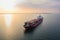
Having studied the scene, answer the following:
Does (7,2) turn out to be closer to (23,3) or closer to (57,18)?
(23,3)

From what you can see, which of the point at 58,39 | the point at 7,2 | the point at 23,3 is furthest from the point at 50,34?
the point at 7,2

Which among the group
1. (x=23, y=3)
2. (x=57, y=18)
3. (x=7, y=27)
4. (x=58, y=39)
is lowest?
(x=58, y=39)

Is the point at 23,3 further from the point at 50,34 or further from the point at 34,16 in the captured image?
the point at 50,34

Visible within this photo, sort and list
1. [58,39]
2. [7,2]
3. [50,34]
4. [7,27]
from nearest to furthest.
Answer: [58,39] < [50,34] < [7,27] < [7,2]

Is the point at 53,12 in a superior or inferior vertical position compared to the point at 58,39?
superior

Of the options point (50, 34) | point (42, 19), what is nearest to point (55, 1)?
point (42, 19)

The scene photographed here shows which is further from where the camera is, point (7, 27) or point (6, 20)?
point (6, 20)

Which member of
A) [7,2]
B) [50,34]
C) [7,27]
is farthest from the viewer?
[7,2]
